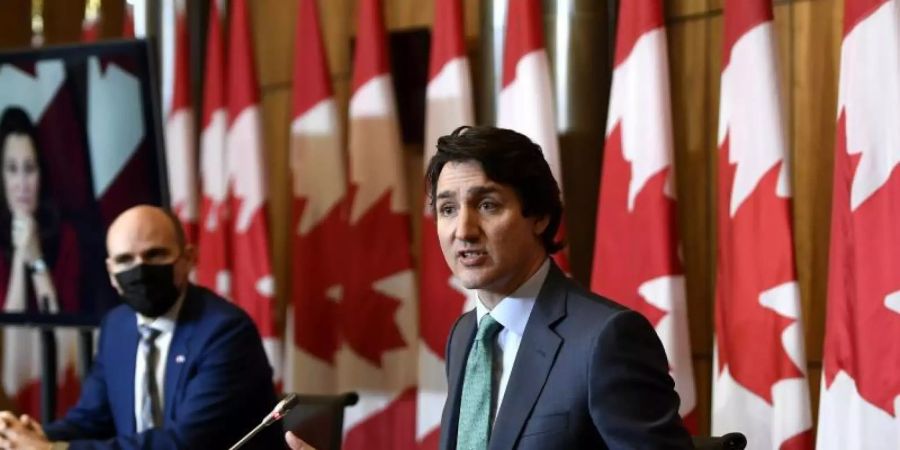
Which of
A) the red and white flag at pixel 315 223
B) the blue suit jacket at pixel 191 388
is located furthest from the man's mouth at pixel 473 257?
the red and white flag at pixel 315 223

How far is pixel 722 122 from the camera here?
12.4 ft

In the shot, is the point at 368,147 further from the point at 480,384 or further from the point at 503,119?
the point at 480,384

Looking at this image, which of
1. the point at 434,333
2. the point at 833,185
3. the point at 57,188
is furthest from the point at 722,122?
the point at 57,188

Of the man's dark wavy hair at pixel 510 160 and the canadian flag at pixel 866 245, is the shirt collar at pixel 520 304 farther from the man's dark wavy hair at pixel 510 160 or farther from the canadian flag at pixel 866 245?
the canadian flag at pixel 866 245

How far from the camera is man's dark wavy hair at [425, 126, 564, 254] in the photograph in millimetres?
2240

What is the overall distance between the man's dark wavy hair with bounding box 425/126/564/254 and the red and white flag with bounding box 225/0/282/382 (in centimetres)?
293

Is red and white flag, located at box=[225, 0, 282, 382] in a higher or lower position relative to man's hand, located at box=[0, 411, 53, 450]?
higher

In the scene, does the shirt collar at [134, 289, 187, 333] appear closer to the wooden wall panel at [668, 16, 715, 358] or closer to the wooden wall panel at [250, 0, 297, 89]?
the wooden wall panel at [668, 16, 715, 358]

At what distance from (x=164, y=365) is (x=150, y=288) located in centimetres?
23

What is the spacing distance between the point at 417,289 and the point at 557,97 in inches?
42.3

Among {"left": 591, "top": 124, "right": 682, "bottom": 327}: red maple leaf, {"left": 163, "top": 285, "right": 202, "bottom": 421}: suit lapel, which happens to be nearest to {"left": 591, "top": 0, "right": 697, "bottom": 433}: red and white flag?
{"left": 591, "top": 124, "right": 682, "bottom": 327}: red maple leaf

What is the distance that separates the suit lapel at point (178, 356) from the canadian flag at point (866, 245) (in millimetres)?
1824

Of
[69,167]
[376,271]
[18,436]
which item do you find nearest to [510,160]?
[18,436]

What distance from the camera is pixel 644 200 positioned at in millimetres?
3949
